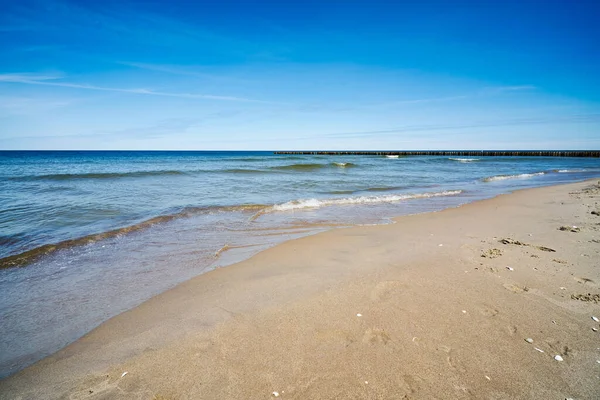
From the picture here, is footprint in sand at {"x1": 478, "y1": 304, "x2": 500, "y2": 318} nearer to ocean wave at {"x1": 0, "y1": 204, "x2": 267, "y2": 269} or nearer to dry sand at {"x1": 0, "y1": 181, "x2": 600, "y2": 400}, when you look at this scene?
dry sand at {"x1": 0, "y1": 181, "x2": 600, "y2": 400}

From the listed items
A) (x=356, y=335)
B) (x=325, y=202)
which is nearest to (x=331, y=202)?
(x=325, y=202)

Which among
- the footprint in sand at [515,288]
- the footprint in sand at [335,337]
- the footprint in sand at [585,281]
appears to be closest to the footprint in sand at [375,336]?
the footprint in sand at [335,337]

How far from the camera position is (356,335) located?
3.27m

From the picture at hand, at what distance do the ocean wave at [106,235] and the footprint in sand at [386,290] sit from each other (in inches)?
261

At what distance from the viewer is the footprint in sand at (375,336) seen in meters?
3.15

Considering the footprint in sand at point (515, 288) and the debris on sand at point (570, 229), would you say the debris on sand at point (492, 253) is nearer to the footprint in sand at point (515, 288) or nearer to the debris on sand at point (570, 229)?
the footprint in sand at point (515, 288)

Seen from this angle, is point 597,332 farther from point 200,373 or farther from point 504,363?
point 200,373

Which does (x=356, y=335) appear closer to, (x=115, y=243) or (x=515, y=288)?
(x=515, y=288)

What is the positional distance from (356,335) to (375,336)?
7.8 inches

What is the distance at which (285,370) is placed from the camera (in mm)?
2781

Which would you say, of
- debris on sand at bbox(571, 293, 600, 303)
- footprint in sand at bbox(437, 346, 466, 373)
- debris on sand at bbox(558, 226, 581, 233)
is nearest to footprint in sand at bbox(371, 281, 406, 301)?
footprint in sand at bbox(437, 346, 466, 373)

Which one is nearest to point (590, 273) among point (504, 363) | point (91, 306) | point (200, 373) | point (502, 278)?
point (502, 278)

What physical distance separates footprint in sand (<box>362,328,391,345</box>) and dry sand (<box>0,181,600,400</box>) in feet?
0.06

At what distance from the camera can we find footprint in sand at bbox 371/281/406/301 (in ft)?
13.5
